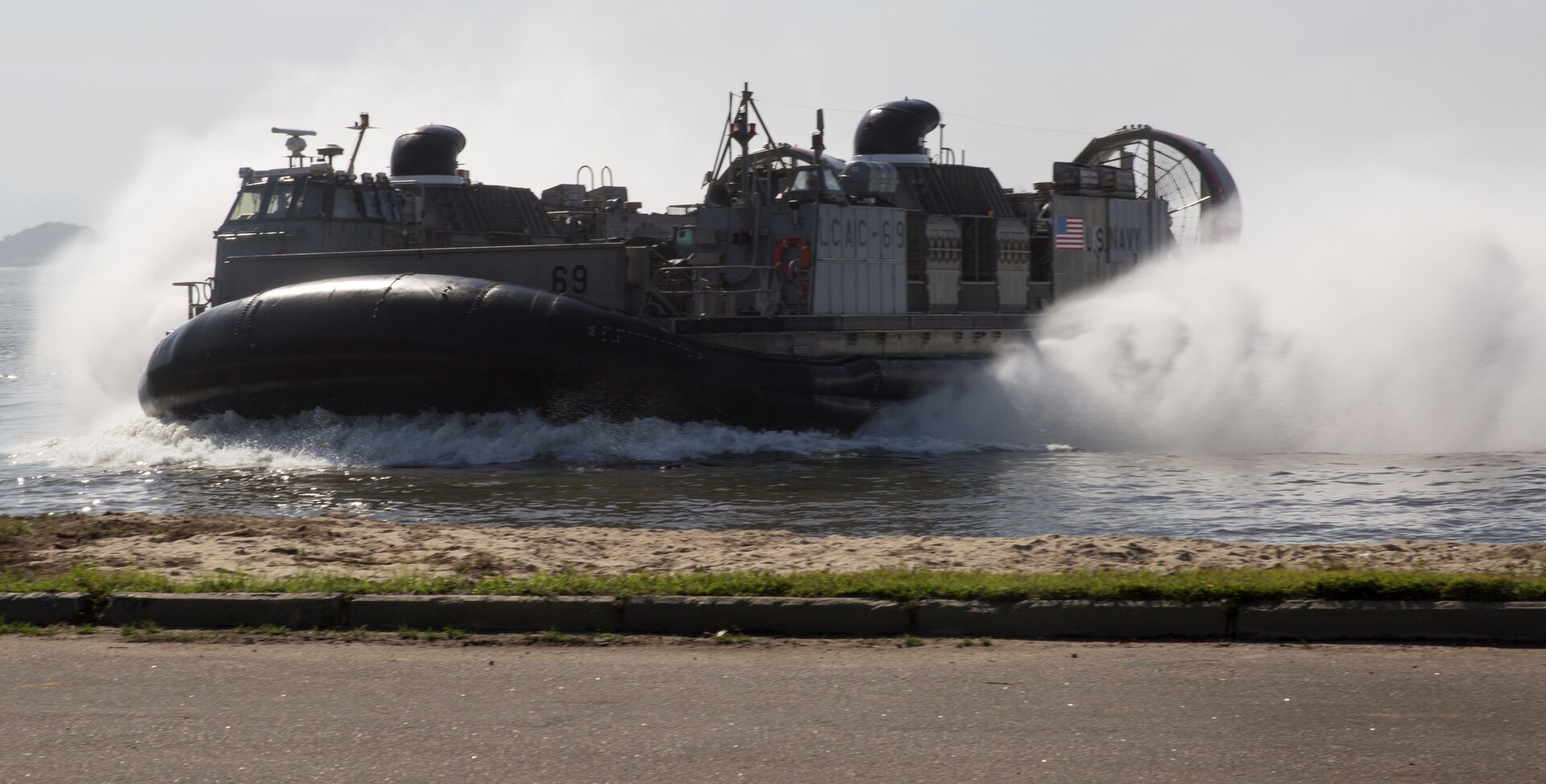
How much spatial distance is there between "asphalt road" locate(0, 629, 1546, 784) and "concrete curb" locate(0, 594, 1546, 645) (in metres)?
0.13

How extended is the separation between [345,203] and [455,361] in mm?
4603

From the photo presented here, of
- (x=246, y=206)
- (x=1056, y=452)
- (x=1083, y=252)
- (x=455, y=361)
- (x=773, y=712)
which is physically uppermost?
(x=246, y=206)

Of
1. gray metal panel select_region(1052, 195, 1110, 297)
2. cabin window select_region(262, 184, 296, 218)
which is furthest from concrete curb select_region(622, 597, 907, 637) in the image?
gray metal panel select_region(1052, 195, 1110, 297)

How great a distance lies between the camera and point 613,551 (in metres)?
6.59

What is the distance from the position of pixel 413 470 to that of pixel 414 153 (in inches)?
295

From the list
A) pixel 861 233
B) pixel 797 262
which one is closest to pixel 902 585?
pixel 797 262

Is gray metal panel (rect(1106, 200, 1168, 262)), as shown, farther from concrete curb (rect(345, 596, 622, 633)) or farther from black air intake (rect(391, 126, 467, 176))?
concrete curb (rect(345, 596, 622, 633))

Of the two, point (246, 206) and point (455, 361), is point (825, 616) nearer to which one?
point (455, 361)

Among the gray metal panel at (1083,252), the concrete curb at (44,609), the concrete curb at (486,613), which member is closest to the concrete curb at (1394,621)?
the concrete curb at (486,613)

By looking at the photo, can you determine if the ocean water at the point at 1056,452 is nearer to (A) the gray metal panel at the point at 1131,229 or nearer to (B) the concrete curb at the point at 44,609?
(A) the gray metal panel at the point at 1131,229

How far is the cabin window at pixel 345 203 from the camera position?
52.1ft

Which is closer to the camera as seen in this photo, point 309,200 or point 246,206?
point 309,200

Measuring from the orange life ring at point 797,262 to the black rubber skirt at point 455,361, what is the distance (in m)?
1.57

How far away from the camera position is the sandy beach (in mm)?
5941
